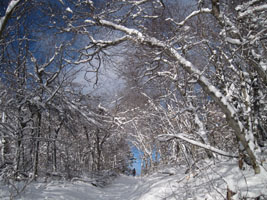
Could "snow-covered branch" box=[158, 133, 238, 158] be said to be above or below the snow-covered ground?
above

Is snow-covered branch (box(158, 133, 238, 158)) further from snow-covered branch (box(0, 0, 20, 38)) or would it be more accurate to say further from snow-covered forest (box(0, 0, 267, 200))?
snow-covered branch (box(0, 0, 20, 38))

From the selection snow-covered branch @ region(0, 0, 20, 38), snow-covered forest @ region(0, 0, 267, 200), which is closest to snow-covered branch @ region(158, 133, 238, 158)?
snow-covered forest @ region(0, 0, 267, 200)

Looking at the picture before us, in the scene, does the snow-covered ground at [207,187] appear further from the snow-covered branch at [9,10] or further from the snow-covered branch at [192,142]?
the snow-covered branch at [9,10]

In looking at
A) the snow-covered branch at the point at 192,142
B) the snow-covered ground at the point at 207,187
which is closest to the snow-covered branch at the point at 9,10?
the snow-covered branch at the point at 192,142

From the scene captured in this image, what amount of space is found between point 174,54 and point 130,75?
342 centimetres

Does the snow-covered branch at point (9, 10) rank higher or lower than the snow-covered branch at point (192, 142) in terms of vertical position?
higher

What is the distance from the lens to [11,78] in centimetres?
550

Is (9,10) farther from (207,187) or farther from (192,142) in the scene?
(207,187)

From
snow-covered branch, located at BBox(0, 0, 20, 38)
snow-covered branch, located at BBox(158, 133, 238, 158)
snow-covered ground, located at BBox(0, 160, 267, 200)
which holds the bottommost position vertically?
snow-covered ground, located at BBox(0, 160, 267, 200)

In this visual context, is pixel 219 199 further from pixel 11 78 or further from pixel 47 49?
pixel 47 49

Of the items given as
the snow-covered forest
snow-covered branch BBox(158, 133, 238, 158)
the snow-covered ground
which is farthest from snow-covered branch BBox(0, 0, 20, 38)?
the snow-covered ground

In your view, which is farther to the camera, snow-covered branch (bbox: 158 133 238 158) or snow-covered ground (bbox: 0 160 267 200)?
snow-covered branch (bbox: 158 133 238 158)

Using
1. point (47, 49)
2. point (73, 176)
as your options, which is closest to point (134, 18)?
point (47, 49)

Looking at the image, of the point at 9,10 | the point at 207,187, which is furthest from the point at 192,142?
the point at 9,10
